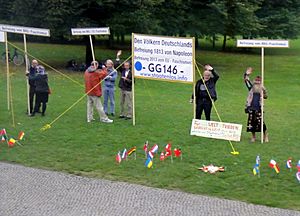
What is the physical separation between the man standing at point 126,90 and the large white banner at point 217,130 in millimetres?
3092

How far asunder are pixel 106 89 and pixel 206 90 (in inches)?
145

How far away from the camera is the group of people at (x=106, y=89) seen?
47.6ft

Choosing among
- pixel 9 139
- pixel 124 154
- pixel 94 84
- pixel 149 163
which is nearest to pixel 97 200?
pixel 149 163

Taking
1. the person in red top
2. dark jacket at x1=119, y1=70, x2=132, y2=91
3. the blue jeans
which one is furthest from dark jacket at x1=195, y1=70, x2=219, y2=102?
the blue jeans

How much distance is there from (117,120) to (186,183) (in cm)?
620

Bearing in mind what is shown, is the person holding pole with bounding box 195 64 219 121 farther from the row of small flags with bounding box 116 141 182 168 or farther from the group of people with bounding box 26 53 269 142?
the row of small flags with bounding box 116 141 182 168

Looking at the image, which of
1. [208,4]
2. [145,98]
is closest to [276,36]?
[208,4]

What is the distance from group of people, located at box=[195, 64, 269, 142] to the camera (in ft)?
41.0

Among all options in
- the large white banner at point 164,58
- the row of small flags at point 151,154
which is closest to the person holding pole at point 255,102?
the large white banner at point 164,58

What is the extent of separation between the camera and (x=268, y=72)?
3269 cm

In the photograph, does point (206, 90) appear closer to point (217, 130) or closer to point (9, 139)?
point (217, 130)

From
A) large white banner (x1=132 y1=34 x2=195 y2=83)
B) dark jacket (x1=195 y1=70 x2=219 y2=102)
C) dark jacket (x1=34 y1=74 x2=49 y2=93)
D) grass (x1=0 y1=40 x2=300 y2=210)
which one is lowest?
grass (x1=0 y1=40 x2=300 y2=210)

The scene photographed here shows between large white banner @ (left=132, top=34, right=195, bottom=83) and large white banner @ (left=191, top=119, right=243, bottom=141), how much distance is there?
3.98 ft

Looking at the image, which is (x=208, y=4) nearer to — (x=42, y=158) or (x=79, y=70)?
(x=79, y=70)
